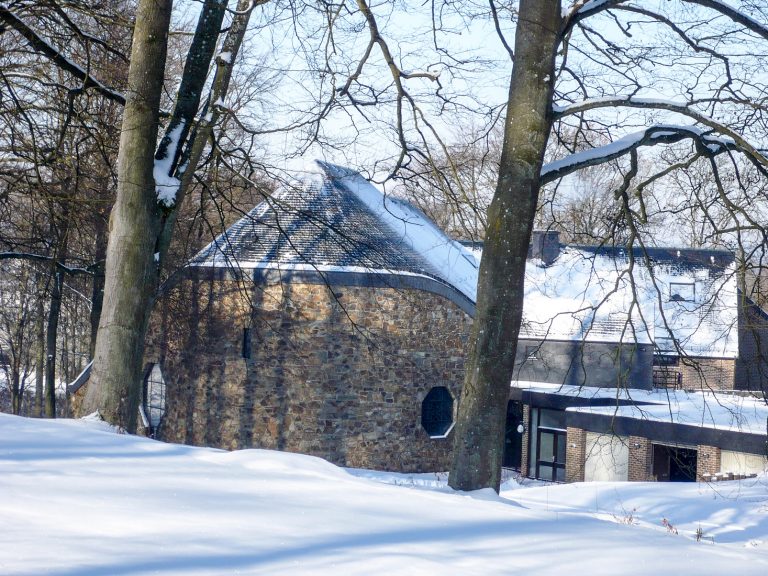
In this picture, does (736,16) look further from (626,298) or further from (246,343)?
(626,298)

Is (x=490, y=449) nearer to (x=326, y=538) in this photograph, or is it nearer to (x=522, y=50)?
(x=522, y=50)

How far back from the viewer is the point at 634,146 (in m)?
7.48

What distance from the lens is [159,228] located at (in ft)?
25.9

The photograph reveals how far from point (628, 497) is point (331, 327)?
7325 mm

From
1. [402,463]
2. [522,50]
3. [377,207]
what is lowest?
[402,463]

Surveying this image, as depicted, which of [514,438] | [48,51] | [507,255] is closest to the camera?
[507,255]

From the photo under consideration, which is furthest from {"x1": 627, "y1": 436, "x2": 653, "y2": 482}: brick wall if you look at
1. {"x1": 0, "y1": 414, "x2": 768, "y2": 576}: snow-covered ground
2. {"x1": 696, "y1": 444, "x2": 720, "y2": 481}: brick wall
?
{"x1": 0, "y1": 414, "x2": 768, "y2": 576}: snow-covered ground

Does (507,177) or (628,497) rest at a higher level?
(507,177)

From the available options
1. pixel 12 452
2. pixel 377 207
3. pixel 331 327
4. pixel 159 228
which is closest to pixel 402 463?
pixel 331 327

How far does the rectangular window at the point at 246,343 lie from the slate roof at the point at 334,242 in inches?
55.6

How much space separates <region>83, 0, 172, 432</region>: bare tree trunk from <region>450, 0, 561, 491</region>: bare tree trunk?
9.87 ft

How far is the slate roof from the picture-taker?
704 inches

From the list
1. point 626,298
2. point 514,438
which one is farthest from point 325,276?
point 626,298

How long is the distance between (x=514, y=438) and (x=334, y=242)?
14273 millimetres
